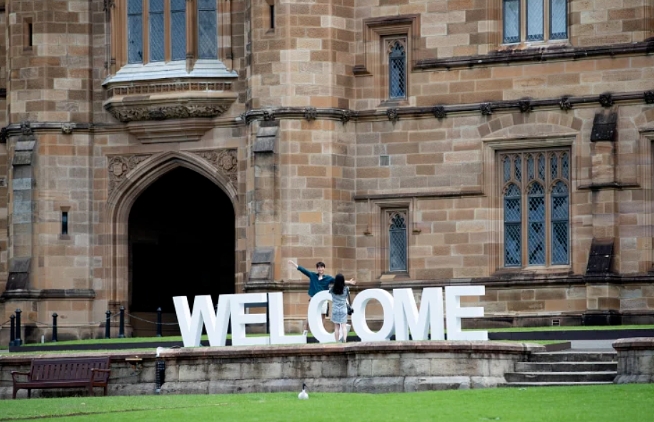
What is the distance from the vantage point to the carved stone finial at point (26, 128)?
5422 centimetres

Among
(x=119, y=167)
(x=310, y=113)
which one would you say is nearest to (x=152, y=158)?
(x=119, y=167)

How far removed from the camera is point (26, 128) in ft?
178

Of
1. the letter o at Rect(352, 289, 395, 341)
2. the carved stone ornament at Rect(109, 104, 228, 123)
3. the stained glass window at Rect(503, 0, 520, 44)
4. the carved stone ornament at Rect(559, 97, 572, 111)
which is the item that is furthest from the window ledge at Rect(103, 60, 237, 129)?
the letter o at Rect(352, 289, 395, 341)

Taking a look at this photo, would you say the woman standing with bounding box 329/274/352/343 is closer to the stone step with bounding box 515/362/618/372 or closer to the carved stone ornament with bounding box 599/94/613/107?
the stone step with bounding box 515/362/618/372

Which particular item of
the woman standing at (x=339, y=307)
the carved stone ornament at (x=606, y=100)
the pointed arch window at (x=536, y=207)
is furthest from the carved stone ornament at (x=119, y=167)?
the woman standing at (x=339, y=307)

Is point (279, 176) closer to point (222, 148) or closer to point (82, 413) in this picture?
point (222, 148)

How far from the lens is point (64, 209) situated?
5447 centimetres

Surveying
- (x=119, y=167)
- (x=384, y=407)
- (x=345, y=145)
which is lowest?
(x=384, y=407)

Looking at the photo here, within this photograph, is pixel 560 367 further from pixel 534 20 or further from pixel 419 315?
pixel 534 20

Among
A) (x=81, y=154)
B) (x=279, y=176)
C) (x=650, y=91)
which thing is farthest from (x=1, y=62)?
(x=650, y=91)

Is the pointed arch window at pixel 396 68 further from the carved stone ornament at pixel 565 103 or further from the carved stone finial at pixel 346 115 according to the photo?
the carved stone ornament at pixel 565 103

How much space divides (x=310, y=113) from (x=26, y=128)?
25.1ft

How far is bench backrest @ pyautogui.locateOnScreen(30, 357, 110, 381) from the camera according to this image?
4006 cm

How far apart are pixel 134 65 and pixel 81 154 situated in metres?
2.63
